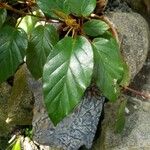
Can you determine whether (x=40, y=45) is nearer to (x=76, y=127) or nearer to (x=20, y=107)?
(x=76, y=127)

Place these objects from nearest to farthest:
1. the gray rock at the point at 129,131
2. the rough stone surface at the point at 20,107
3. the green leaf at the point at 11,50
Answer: the green leaf at the point at 11,50 < the gray rock at the point at 129,131 < the rough stone surface at the point at 20,107

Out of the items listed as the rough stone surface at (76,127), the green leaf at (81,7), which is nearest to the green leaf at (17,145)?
the rough stone surface at (76,127)

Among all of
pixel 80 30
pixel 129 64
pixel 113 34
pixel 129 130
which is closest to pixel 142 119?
pixel 129 130

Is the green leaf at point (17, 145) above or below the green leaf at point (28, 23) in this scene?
below

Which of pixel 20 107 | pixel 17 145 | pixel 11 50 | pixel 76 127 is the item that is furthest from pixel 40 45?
pixel 17 145

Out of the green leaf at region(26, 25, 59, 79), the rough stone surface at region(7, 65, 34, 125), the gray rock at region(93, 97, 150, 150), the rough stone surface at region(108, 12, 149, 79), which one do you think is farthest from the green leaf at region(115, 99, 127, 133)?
the rough stone surface at region(7, 65, 34, 125)

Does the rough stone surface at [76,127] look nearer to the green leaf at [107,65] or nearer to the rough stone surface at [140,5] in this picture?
the green leaf at [107,65]

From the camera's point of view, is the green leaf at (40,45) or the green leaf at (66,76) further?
the green leaf at (40,45)

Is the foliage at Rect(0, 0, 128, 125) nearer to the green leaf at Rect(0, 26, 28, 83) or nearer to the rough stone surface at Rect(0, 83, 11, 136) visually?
the green leaf at Rect(0, 26, 28, 83)
